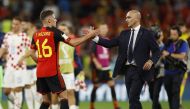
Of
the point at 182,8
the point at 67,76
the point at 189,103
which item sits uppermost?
the point at 182,8

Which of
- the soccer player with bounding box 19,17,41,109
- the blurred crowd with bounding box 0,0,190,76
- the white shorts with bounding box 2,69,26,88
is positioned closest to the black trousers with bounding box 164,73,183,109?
the soccer player with bounding box 19,17,41,109

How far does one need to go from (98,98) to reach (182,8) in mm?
5826

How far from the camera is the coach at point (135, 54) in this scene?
47.0 ft

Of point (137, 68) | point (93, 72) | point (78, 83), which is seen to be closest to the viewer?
point (137, 68)

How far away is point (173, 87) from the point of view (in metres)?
16.7

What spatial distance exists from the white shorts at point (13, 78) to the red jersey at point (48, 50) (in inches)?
122

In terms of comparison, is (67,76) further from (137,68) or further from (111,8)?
(111,8)

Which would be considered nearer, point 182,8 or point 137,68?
point 137,68

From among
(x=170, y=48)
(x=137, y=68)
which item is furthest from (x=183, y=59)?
(x=137, y=68)

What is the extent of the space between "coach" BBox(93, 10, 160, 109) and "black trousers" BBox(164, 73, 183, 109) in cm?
220

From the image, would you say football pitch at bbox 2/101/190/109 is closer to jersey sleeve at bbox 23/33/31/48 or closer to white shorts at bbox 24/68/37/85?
white shorts at bbox 24/68/37/85

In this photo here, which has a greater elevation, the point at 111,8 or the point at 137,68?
the point at 111,8

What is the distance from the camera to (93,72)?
19719mm

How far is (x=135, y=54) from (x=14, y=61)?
381 cm
